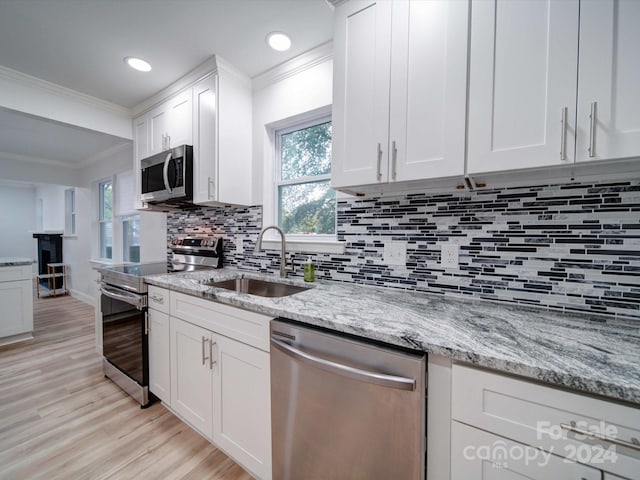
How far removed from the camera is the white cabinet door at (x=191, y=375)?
1.47 metres

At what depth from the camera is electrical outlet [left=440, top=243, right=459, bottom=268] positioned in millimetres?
1338

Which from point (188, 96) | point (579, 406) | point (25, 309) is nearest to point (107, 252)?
point (25, 309)

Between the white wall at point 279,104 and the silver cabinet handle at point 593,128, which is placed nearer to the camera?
the silver cabinet handle at point 593,128

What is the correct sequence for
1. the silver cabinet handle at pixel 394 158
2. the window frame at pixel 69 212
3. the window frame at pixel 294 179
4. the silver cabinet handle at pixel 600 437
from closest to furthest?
the silver cabinet handle at pixel 600 437 → the silver cabinet handle at pixel 394 158 → the window frame at pixel 294 179 → the window frame at pixel 69 212

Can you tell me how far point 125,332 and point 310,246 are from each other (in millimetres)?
1537

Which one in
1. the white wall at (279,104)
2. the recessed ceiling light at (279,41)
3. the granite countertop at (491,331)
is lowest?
the granite countertop at (491,331)

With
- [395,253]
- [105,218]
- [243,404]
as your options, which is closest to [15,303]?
[105,218]

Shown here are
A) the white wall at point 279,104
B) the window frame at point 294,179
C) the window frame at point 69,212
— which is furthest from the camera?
the window frame at point 69,212

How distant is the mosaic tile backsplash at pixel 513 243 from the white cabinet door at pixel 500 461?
68 centimetres

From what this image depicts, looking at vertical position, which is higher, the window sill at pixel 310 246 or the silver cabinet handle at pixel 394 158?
the silver cabinet handle at pixel 394 158

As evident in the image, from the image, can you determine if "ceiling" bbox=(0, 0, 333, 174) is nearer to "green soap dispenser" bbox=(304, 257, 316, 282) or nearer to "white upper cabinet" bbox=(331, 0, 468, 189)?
"white upper cabinet" bbox=(331, 0, 468, 189)

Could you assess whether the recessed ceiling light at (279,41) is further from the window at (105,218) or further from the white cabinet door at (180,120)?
the window at (105,218)

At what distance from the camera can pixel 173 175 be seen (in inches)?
85.5

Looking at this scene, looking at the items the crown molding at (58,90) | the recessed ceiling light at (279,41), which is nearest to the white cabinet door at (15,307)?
the crown molding at (58,90)
